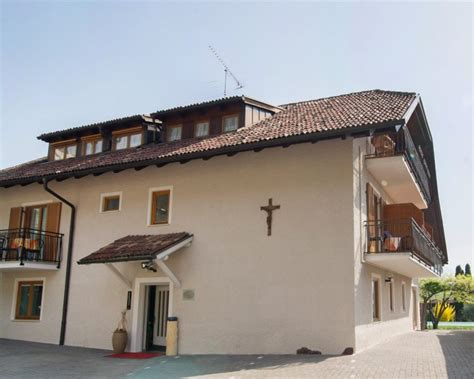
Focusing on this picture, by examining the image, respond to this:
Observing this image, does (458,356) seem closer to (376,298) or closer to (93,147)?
(376,298)

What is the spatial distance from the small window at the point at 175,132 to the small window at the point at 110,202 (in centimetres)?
258

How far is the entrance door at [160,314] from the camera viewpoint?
50.2 ft

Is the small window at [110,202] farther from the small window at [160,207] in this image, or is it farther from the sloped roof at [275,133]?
the small window at [160,207]

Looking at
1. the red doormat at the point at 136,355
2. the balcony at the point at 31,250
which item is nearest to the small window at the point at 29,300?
the balcony at the point at 31,250

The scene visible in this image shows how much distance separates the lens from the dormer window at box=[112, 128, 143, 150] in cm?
1812

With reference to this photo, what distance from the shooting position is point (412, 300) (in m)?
23.5

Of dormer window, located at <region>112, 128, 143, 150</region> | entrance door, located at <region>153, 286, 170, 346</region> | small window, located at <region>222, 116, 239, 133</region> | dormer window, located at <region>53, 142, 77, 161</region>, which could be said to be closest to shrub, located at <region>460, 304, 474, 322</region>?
small window, located at <region>222, 116, 239, 133</region>

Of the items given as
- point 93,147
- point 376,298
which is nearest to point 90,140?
point 93,147

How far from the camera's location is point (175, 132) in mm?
17438

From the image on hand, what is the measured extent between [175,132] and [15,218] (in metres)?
6.53

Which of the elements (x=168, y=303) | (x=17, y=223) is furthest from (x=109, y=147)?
(x=168, y=303)

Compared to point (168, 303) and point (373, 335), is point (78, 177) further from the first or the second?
point (373, 335)

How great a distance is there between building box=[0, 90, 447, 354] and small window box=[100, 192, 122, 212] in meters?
0.05

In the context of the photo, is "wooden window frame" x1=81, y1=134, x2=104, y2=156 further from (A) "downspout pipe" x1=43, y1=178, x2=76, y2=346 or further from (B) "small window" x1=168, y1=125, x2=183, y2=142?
(B) "small window" x1=168, y1=125, x2=183, y2=142
